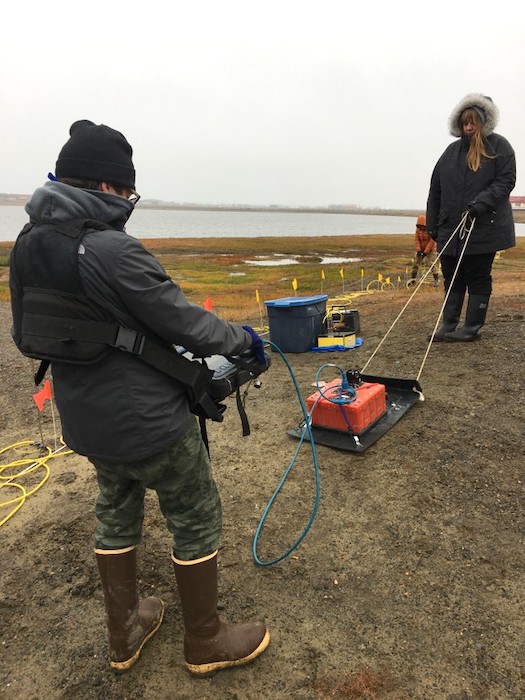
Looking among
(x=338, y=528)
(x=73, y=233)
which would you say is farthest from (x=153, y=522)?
(x=73, y=233)

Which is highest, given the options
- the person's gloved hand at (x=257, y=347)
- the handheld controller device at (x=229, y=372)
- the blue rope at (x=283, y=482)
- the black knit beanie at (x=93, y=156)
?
the black knit beanie at (x=93, y=156)

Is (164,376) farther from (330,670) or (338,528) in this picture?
(338,528)

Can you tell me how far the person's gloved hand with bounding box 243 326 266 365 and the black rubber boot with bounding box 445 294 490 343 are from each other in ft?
15.3

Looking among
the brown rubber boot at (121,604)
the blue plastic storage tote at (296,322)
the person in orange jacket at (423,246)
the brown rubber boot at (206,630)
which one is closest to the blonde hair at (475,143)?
the blue plastic storage tote at (296,322)

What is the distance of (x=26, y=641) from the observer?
245 centimetres

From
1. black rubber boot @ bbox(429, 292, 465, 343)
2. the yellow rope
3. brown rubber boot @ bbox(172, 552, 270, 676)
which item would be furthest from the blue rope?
black rubber boot @ bbox(429, 292, 465, 343)

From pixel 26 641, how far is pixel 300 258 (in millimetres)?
41395

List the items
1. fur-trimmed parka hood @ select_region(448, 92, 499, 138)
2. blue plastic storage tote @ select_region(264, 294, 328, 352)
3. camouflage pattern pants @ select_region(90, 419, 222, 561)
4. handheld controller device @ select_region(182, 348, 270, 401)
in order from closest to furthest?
camouflage pattern pants @ select_region(90, 419, 222, 561)
handheld controller device @ select_region(182, 348, 270, 401)
fur-trimmed parka hood @ select_region(448, 92, 499, 138)
blue plastic storage tote @ select_region(264, 294, 328, 352)

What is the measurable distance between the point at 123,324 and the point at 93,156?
2.25ft

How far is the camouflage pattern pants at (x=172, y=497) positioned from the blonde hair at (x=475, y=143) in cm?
526

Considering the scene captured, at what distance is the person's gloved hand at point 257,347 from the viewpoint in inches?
89.3

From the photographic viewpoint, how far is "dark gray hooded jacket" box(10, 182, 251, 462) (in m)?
1.74

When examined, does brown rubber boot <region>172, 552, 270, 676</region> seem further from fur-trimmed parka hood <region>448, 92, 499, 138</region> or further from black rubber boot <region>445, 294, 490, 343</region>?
fur-trimmed parka hood <region>448, 92, 499, 138</region>

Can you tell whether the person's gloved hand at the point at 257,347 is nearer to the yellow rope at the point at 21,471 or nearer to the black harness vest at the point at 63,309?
the black harness vest at the point at 63,309
